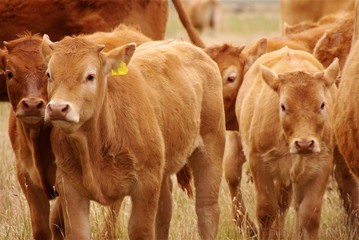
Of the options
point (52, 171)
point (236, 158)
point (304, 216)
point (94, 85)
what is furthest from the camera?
point (236, 158)

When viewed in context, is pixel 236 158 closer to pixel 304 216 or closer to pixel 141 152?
pixel 304 216

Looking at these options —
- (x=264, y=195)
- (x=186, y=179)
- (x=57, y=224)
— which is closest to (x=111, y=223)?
(x=57, y=224)

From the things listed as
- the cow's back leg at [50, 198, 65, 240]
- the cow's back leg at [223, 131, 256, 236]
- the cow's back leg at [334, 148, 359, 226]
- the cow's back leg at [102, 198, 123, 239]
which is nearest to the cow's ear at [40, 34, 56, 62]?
the cow's back leg at [50, 198, 65, 240]

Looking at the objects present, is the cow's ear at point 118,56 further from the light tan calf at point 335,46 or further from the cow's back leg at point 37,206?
the light tan calf at point 335,46

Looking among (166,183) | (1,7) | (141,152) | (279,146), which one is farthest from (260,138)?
(1,7)

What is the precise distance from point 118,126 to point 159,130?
325mm

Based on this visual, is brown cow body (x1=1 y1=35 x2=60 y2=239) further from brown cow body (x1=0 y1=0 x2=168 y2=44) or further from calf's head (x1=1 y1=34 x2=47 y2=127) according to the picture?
brown cow body (x1=0 y1=0 x2=168 y2=44)

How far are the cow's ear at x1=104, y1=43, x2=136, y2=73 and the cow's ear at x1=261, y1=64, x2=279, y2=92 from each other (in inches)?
60.9

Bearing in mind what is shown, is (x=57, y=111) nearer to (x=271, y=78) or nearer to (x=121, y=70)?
(x=121, y=70)

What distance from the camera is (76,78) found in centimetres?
670

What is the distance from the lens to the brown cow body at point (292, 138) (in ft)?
26.1

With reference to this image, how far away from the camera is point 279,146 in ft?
27.2

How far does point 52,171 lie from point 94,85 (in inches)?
38.7

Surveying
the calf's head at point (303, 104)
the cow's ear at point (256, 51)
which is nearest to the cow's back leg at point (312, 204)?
the calf's head at point (303, 104)
